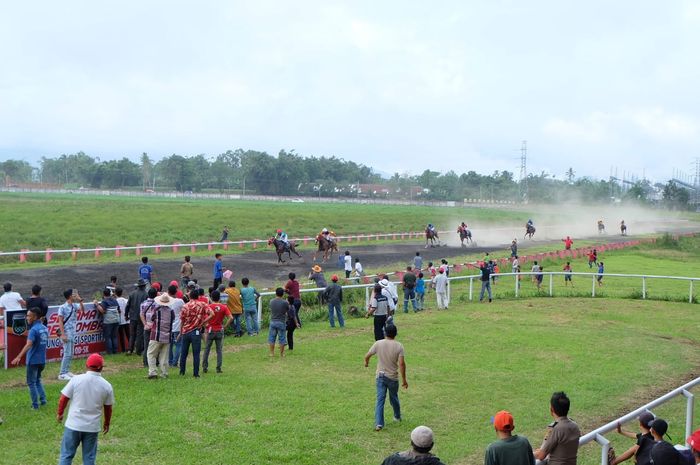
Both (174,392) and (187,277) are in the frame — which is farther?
(187,277)

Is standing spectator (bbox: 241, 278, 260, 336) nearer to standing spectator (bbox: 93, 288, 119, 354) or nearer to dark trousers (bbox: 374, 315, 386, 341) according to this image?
standing spectator (bbox: 93, 288, 119, 354)

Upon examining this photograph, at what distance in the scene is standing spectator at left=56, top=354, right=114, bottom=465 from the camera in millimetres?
8164

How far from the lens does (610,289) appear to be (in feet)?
104

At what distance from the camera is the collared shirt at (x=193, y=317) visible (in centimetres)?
1393

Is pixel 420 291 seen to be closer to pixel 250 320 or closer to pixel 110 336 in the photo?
pixel 250 320

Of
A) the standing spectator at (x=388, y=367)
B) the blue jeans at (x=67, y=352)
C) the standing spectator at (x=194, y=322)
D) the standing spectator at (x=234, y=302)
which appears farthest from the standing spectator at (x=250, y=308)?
the standing spectator at (x=388, y=367)

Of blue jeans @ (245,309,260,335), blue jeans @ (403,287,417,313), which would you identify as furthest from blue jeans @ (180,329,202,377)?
blue jeans @ (403,287,417,313)

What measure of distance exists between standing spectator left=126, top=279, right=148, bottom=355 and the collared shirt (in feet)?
7.05

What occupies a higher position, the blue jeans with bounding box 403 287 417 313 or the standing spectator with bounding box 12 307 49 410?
the standing spectator with bounding box 12 307 49 410

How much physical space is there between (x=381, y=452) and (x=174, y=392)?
15.2 ft

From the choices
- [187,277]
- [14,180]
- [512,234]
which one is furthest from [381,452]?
[14,180]

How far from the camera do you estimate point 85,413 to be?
8.20 meters

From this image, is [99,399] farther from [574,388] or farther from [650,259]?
[650,259]

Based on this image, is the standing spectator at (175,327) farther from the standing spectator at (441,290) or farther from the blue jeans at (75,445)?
the standing spectator at (441,290)
